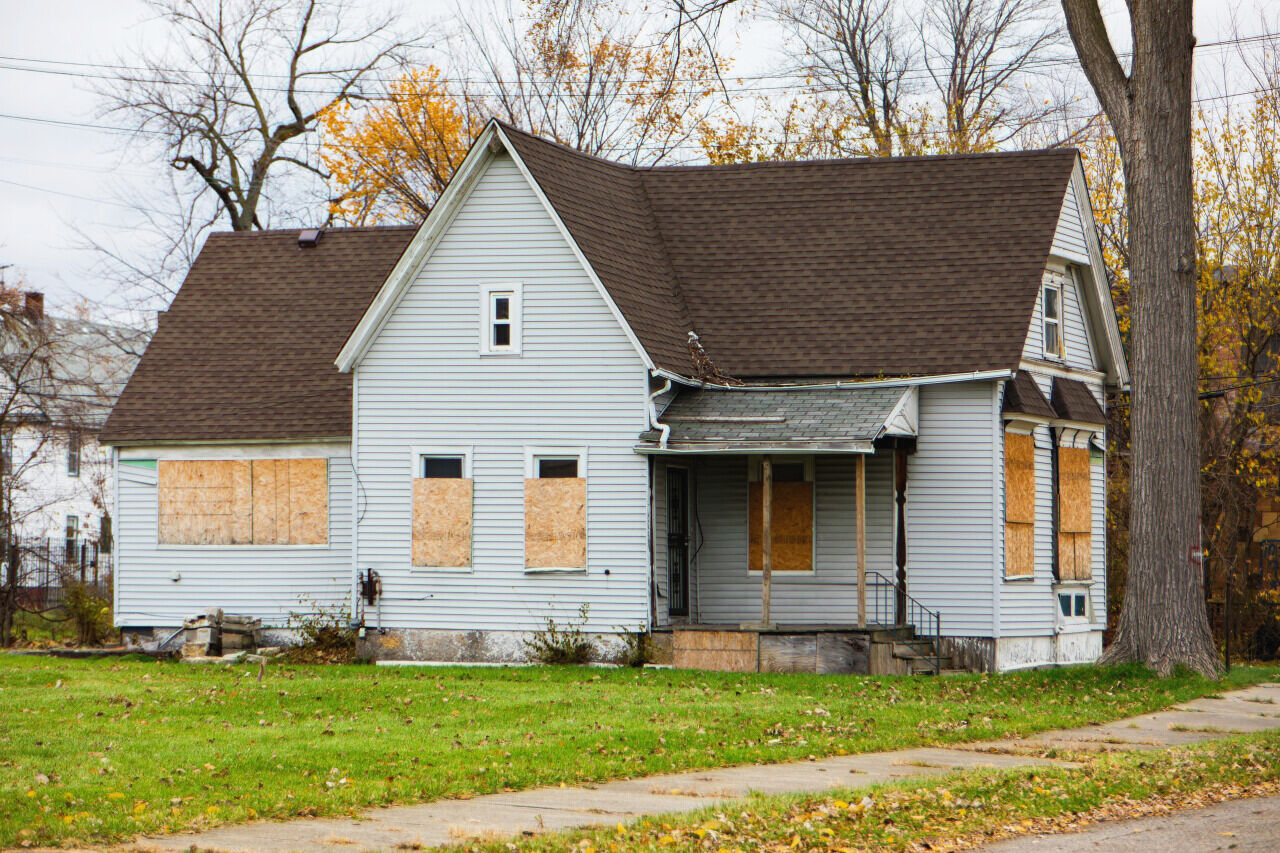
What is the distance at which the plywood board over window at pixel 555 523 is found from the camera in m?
20.8

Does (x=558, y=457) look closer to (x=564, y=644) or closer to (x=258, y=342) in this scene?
(x=564, y=644)

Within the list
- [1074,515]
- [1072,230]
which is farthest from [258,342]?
[1074,515]

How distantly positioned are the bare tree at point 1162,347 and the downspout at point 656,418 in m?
6.50

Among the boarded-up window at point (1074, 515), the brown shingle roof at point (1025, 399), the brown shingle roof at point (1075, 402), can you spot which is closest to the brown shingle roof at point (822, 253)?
the brown shingle roof at point (1025, 399)

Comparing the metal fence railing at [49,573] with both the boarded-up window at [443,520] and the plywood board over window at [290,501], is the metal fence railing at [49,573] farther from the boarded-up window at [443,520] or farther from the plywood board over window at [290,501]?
the boarded-up window at [443,520]

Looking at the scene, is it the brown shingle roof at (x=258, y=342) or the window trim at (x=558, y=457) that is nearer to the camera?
the window trim at (x=558, y=457)

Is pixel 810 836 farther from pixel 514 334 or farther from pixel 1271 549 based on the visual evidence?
pixel 1271 549

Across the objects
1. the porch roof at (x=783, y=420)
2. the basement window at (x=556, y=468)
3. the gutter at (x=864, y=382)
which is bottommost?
the basement window at (x=556, y=468)

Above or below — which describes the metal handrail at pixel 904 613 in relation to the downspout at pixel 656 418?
below

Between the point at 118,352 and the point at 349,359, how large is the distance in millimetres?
40046

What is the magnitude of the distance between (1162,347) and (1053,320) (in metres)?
3.13

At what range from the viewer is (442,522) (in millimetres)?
21422

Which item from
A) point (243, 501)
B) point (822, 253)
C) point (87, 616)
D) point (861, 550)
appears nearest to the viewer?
point (861, 550)

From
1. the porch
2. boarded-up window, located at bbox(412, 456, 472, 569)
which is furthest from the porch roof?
boarded-up window, located at bbox(412, 456, 472, 569)
